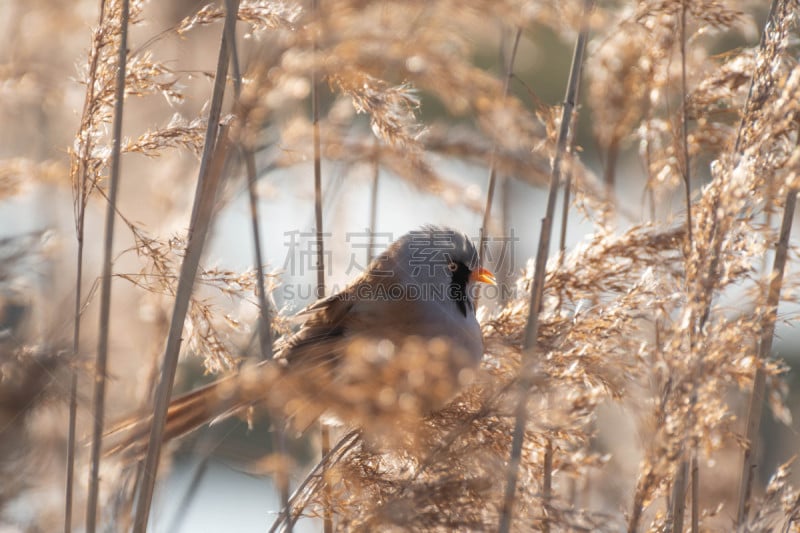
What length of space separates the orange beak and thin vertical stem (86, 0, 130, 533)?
1328 mm

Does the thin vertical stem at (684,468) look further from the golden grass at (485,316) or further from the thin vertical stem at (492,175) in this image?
the thin vertical stem at (492,175)

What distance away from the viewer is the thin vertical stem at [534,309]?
4.99 feet

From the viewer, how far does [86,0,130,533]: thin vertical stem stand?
1741 mm

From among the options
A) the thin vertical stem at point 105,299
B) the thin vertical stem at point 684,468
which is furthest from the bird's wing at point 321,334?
the thin vertical stem at point 684,468

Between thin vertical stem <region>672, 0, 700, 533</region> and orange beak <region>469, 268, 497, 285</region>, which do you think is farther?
orange beak <region>469, 268, 497, 285</region>

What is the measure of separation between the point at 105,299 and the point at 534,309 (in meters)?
0.98

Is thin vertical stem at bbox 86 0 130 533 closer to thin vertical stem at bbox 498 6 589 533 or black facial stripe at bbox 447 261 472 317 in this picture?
thin vertical stem at bbox 498 6 589 533

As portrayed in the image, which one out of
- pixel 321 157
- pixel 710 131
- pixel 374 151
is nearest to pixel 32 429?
pixel 321 157

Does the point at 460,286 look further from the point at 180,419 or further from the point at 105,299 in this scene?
the point at 105,299

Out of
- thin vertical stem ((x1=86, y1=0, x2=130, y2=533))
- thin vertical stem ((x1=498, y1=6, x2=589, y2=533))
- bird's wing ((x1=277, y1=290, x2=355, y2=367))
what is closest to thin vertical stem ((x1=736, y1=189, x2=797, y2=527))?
thin vertical stem ((x1=498, y1=6, x2=589, y2=533))

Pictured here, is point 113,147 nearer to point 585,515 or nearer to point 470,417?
point 470,417

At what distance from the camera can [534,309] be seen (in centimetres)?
173

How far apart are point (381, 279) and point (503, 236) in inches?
18.7

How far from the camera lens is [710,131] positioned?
238cm
